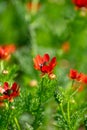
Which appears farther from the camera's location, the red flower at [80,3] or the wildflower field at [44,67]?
the red flower at [80,3]

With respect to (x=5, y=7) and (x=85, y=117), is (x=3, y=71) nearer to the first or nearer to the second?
(x=85, y=117)

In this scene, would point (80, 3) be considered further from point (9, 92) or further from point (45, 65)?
point (9, 92)

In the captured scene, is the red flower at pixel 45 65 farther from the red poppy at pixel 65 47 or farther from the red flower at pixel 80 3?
the red poppy at pixel 65 47

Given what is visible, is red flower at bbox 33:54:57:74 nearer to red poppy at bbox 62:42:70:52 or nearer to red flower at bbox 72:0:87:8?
red flower at bbox 72:0:87:8

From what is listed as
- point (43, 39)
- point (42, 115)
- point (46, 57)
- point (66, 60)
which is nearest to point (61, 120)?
point (42, 115)

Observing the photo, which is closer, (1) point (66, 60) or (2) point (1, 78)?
(2) point (1, 78)

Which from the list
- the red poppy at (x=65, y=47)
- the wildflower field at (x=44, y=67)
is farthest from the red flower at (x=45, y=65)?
the red poppy at (x=65, y=47)

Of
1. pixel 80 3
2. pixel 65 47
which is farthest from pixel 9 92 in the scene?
pixel 65 47

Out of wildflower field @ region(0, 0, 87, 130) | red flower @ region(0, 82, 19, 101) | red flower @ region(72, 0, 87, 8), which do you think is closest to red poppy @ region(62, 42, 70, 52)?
wildflower field @ region(0, 0, 87, 130)

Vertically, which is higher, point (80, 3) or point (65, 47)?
point (80, 3)
